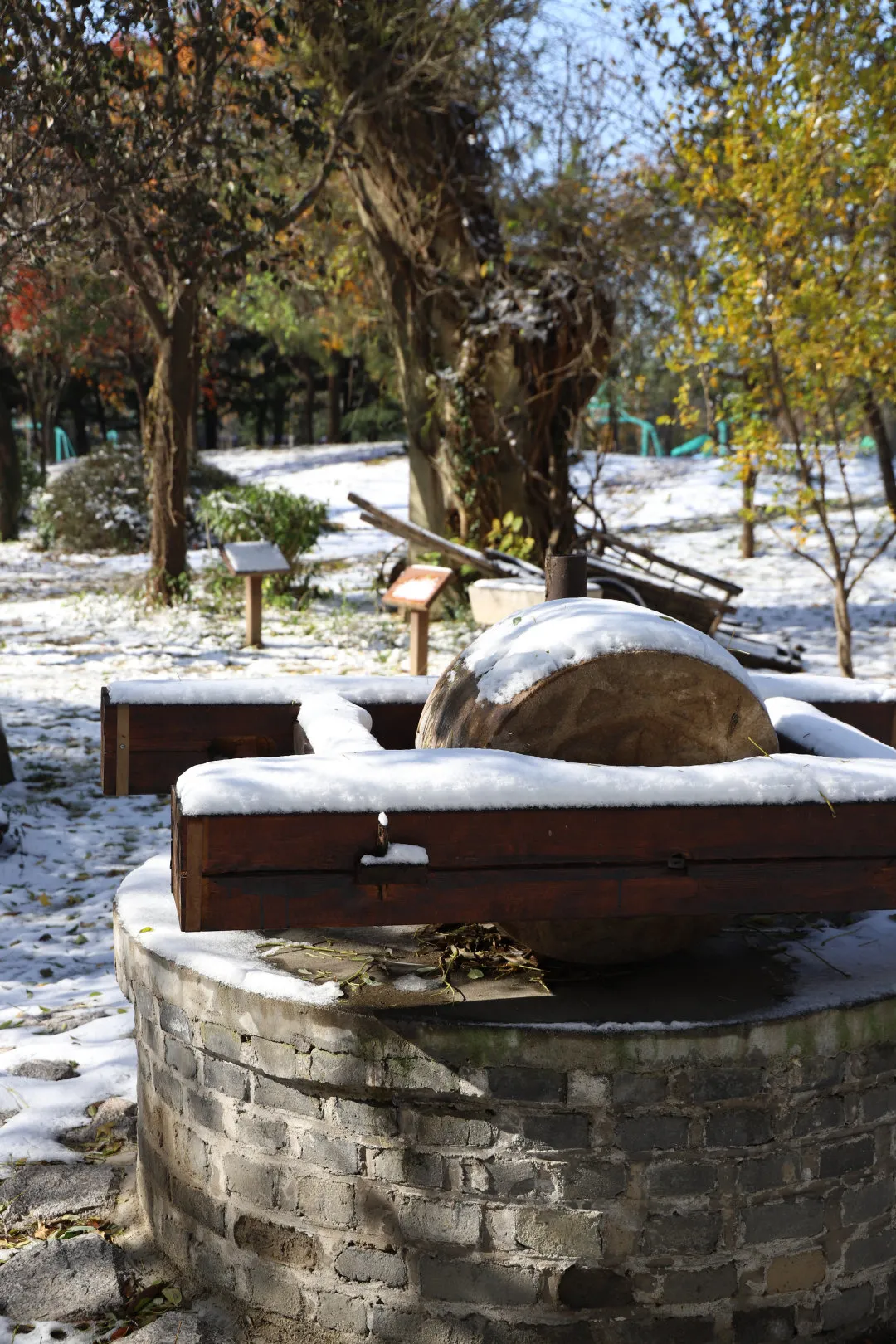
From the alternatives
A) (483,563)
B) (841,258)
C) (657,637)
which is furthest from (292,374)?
(657,637)

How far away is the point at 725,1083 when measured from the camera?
2.90 m

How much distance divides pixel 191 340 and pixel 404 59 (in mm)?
3634

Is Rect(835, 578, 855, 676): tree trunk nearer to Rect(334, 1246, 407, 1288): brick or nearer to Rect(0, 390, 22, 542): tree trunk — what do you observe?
Rect(334, 1246, 407, 1288): brick

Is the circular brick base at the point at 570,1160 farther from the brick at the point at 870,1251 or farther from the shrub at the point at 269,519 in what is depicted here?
the shrub at the point at 269,519

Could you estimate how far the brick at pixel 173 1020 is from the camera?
10.8 ft

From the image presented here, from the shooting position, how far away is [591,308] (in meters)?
13.3

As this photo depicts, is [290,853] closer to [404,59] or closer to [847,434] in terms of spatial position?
[847,434]

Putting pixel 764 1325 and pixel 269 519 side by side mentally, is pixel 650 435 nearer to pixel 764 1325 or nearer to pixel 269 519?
pixel 269 519

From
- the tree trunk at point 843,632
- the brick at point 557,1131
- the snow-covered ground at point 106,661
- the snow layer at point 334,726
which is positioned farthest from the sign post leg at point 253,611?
the brick at point 557,1131

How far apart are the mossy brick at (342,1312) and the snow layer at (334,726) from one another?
1330mm

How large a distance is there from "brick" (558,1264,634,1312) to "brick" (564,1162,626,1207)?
0.17 metres

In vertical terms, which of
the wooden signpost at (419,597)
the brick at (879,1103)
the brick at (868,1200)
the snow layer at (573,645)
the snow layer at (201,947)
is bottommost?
the brick at (868,1200)

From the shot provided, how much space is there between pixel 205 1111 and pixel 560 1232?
97 centimetres

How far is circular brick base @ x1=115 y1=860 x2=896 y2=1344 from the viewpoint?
9.46 ft
